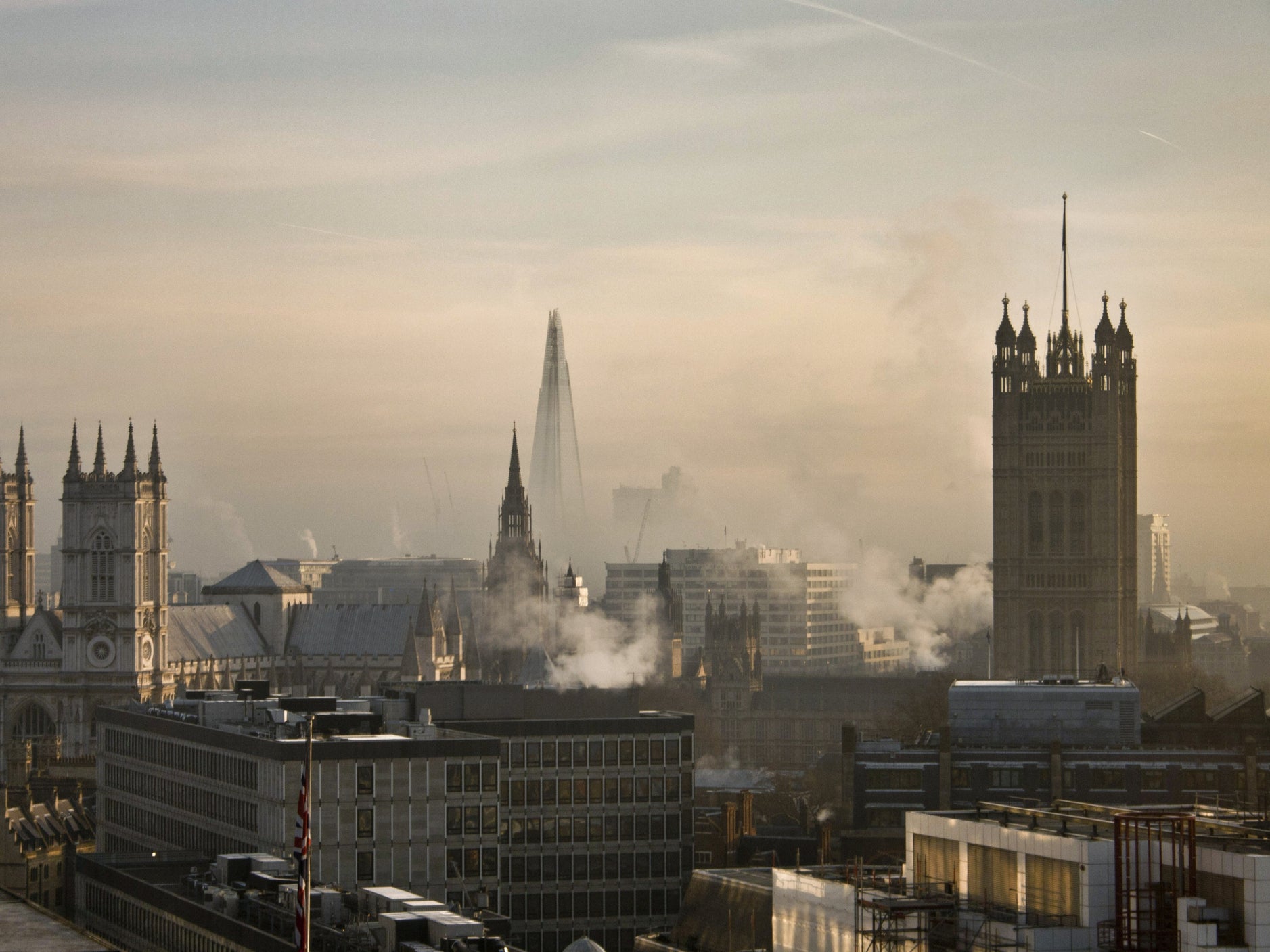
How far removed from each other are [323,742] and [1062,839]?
2235 inches

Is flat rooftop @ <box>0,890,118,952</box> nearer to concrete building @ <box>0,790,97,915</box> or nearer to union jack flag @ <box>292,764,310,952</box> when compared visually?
union jack flag @ <box>292,764,310,952</box>

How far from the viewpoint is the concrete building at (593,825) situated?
4889 inches

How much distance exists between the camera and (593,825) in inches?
4980

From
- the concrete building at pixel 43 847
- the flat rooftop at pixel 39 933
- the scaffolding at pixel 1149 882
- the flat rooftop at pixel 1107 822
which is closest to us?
the scaffolding at pixel 1149 882

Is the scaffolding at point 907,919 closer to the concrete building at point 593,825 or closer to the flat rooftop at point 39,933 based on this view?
the flat rooftop at point 39,933

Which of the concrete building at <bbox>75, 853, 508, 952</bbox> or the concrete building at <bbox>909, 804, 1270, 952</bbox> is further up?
the concrete building at <bbox>909, 804, 1270, 952</bbox>

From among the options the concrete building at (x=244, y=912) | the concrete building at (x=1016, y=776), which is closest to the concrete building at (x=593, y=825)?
the concrete building at (x=1016, y=776)

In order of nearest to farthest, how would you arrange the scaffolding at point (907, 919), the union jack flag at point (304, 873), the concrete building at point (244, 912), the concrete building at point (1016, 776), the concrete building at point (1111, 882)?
the concrete building at point (1111, 882), the union jack flag at point (304, 873), the scaffolding at point (907, 919), the concrete building at point (244, 912), the concrete building at point (1016, 776)

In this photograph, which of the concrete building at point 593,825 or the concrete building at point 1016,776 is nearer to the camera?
the concrete building at point 593,825

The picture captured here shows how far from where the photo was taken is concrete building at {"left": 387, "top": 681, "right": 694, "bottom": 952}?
4889 inches

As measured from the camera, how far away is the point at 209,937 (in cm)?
8969

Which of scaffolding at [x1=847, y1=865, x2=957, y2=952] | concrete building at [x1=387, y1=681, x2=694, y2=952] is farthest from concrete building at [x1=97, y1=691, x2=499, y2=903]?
scaffolding at [x1=847, y1=865, x2=957, y2=952]

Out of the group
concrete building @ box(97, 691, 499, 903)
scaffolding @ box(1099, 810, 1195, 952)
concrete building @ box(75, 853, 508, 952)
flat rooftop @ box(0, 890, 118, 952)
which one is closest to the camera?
scaffolding @ box(1099, 810, 1195, 952)

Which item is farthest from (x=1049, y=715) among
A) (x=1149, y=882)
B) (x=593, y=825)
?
(x=1149, y=882)
